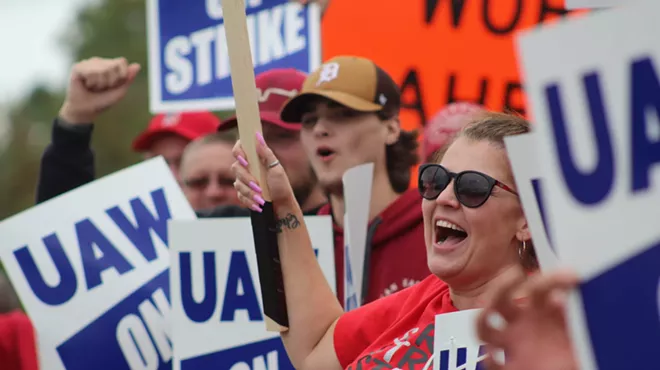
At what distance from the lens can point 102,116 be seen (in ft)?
116

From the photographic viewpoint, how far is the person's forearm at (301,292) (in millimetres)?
3158

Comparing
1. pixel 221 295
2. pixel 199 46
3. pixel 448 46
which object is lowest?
pixel 221 295

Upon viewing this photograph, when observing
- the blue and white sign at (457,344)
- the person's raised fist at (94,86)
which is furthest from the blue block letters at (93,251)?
the blue and white sign at (457,344)

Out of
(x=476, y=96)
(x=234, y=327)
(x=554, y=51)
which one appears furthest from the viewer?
(x=476, y=96)

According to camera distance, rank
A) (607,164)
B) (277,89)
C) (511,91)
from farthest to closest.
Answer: (511,91), (277,89), (607,164)

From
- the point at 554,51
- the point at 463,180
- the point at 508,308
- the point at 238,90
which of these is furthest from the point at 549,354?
the point at 238,90

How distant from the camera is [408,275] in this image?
3.80m

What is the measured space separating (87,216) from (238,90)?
48.3 inches

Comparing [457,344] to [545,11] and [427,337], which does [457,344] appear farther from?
[545,11]

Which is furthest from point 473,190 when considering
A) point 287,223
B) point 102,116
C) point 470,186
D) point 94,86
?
point 102,116

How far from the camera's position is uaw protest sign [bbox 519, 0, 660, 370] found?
5.64ft

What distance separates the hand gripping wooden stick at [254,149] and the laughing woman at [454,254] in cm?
16

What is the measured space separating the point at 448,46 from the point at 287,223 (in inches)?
99.2

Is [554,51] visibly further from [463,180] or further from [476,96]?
[476,96]
